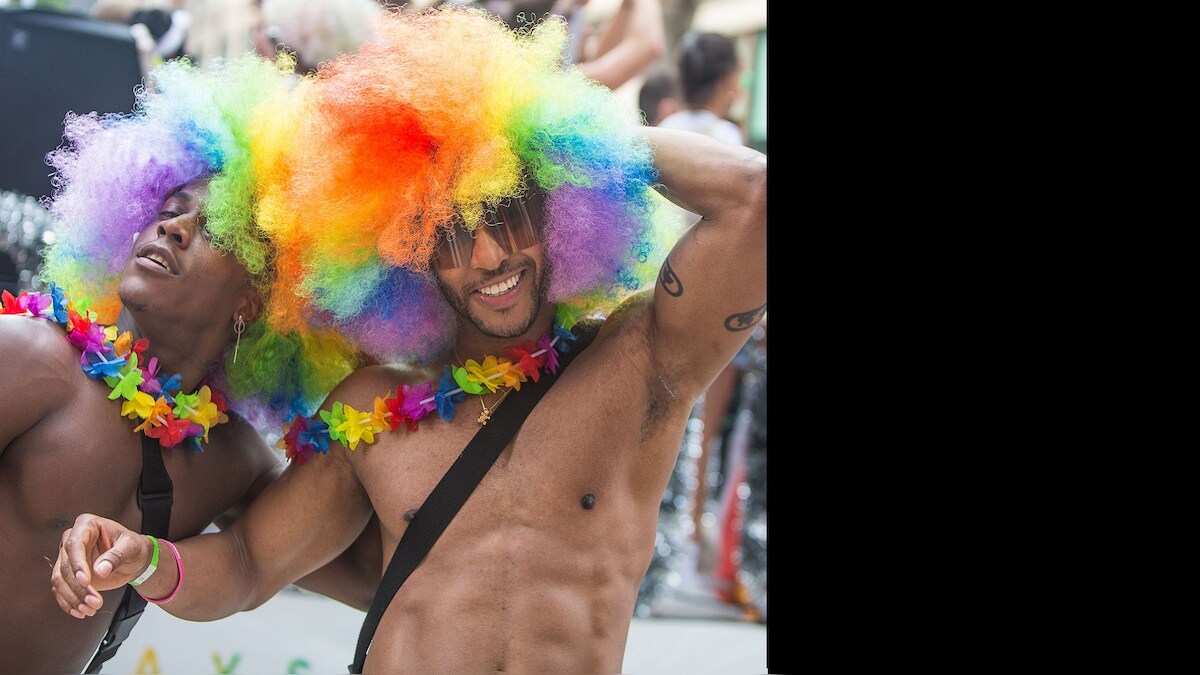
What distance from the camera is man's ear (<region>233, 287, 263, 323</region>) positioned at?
245 cm

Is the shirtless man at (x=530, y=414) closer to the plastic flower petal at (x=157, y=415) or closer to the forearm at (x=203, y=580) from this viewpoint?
the forearm at (x=203, y=580)

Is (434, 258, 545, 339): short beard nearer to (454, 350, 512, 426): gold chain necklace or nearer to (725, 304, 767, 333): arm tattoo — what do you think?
(454, 350, 512, 426): gold chain necklace

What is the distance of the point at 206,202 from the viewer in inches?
93.4

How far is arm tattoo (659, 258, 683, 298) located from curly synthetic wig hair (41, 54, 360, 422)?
0.76 meters

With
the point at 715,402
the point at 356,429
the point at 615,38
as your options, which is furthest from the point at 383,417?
the point at 715,402

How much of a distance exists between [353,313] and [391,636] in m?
0.69

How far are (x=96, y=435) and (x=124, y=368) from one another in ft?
0.49

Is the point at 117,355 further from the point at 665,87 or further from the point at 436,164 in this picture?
the point at 665,87

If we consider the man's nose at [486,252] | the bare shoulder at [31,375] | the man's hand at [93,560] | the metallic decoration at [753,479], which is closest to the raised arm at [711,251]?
the man's nose at [486,252]

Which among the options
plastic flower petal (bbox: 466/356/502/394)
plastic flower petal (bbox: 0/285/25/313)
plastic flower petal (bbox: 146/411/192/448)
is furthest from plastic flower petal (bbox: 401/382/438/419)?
plastic flower petal (bbox: 0/285/25/313)

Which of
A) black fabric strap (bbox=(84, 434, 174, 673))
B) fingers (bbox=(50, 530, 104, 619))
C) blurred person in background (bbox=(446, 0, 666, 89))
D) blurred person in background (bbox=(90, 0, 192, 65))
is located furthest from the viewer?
blurred person in background (bbox=(446, 0, 666, 89))

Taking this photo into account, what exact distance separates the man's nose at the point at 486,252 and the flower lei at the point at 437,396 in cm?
24

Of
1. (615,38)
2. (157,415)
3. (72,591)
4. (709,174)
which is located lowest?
(72,591)
